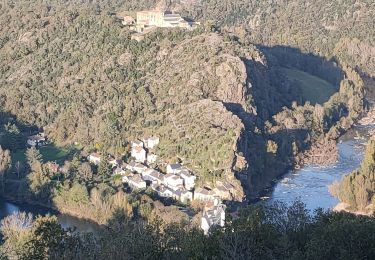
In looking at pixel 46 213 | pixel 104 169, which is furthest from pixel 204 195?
pixel 46 213

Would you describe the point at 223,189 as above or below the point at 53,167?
above

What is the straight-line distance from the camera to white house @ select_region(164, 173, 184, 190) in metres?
48.0

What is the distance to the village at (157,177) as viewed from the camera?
4659 cm

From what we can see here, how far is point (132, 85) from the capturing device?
64250 millimetres

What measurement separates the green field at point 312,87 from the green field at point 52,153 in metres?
29.3

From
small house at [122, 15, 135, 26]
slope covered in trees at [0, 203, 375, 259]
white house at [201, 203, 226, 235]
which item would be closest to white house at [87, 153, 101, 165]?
white house at [201, 203, 226, 235]

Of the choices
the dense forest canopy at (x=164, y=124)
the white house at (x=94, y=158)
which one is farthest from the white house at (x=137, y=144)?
the white house at (x=94, y=158)

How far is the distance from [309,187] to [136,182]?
13758mm

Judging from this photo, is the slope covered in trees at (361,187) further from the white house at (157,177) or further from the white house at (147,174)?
the white house at (147,174)

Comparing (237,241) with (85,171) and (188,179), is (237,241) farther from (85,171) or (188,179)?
(85,171)

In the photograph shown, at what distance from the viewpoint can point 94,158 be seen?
54.4 meters

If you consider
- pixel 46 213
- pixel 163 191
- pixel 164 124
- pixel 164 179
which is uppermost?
pixel 164 124

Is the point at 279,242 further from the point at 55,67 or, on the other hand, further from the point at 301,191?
the point at 55,67

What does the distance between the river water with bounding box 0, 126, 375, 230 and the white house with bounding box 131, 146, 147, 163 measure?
9969 millimetres
